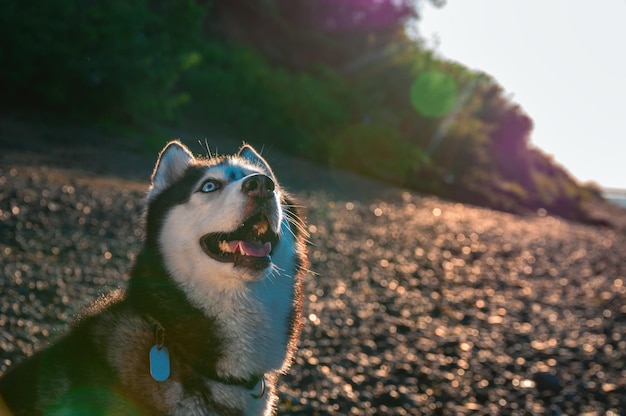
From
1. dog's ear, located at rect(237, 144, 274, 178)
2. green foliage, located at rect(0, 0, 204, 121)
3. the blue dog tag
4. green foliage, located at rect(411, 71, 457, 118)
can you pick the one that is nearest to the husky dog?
the blue dog tag

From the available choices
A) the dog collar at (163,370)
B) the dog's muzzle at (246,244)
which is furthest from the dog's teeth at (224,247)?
the dog collar at (163,370)

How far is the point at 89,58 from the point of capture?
1519 cm

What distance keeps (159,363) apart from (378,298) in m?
6.77

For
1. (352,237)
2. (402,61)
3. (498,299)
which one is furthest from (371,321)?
(402,61)

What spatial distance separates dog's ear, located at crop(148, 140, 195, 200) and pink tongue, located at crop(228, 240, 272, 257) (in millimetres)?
729

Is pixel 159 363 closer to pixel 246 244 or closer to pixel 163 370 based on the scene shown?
pixel 163 370

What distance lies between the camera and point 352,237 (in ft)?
45.3

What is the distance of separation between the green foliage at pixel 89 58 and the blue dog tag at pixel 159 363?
1256cm

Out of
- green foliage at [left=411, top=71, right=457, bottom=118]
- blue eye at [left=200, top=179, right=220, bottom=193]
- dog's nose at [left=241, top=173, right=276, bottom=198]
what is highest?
green foliage at [left=411, top=71, right=457, bottom=118]

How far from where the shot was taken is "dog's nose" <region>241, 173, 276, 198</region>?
369 cm

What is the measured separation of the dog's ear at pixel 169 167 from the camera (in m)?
4.16

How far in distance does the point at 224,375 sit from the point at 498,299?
8504mm

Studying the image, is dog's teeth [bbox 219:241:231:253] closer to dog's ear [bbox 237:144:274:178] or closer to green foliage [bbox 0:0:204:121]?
dog's ear [bbox 237:144:274:178]

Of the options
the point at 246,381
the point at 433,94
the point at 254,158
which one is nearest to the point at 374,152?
the point at 433,94
